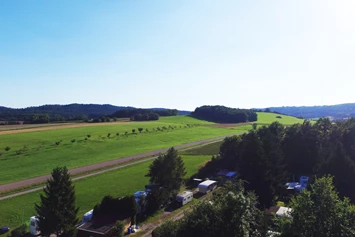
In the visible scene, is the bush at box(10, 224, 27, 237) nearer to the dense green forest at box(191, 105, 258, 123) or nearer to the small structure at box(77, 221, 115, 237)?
the small structure at box(77, 221, 115, 237)

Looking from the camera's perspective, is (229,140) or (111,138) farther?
(111,138)

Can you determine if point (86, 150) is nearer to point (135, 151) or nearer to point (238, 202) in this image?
point (135, 151)

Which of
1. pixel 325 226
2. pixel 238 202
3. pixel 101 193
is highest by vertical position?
pixel 238 202

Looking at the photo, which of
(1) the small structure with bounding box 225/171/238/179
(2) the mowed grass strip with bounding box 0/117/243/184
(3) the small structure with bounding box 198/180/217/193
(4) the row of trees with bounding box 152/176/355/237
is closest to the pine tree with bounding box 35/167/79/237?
(4) the row of trees with bounding box 152/176/355/237

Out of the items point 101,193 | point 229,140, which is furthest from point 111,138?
point 101,193

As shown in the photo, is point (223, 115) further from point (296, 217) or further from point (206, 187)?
point (296, 217)
